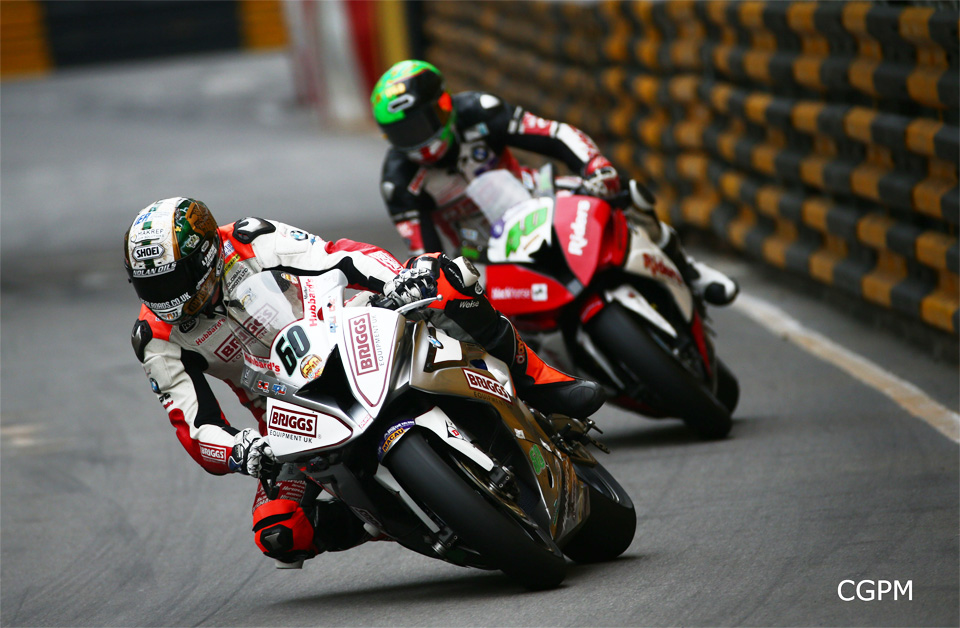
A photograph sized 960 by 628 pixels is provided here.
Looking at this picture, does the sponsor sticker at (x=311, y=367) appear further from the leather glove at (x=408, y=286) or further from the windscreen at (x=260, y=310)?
the windscreen at (x=260, y=310)

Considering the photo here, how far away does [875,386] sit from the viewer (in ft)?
24.4

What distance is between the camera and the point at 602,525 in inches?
201

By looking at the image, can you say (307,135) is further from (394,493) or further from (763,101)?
(394,493)

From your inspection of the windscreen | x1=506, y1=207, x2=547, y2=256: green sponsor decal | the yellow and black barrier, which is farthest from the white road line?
the windscreen

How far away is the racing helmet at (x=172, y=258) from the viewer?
15.5ft

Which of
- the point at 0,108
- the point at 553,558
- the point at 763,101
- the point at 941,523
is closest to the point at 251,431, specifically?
the point at 553,558

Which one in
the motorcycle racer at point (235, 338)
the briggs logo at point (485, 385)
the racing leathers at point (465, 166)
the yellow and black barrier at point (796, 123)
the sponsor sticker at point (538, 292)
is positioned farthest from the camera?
the racing leathers at point (465, 166)

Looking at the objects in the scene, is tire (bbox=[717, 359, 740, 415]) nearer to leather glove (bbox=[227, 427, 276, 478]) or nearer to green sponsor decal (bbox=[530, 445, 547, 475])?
green sponsor decal (bbox=[530, 445, 547, 475])

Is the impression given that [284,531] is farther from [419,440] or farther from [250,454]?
[419,440]

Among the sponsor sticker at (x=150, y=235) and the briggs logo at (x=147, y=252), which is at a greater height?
the sponsor sticker at (x=150, y=235)

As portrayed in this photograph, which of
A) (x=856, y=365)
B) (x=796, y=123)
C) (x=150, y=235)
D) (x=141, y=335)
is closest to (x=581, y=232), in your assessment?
(x=856, y=365)

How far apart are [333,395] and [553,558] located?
86 cm

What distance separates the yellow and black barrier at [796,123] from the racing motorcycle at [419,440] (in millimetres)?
3419

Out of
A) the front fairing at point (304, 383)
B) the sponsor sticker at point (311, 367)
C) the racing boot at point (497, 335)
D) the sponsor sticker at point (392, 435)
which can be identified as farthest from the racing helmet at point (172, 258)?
the sponsor sticker at point (392, 435)
